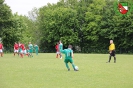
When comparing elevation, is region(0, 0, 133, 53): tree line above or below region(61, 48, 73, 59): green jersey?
above

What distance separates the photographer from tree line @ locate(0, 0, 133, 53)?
70375 mm

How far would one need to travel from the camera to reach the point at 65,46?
7875cm

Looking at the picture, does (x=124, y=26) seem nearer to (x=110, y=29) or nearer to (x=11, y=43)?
(x=110, y=29)

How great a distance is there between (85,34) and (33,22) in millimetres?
36771

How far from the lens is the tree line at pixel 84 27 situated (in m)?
70.4

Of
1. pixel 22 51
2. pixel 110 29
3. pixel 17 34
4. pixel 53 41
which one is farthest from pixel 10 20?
pixel 22 51

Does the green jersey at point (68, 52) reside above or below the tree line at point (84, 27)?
below

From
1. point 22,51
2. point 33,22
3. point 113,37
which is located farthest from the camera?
point 33,22

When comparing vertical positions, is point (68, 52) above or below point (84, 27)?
below

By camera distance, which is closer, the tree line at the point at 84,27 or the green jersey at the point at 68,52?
the green jersey at the point at 68,52

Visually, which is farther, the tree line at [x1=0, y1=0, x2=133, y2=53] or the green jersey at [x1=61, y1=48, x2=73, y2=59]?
the tree line at [x1=0, y1=0, x2=133, y2=53]

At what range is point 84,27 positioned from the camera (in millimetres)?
78062

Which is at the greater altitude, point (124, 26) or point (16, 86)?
point (124, 26)

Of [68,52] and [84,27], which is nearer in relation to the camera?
[68,52]
